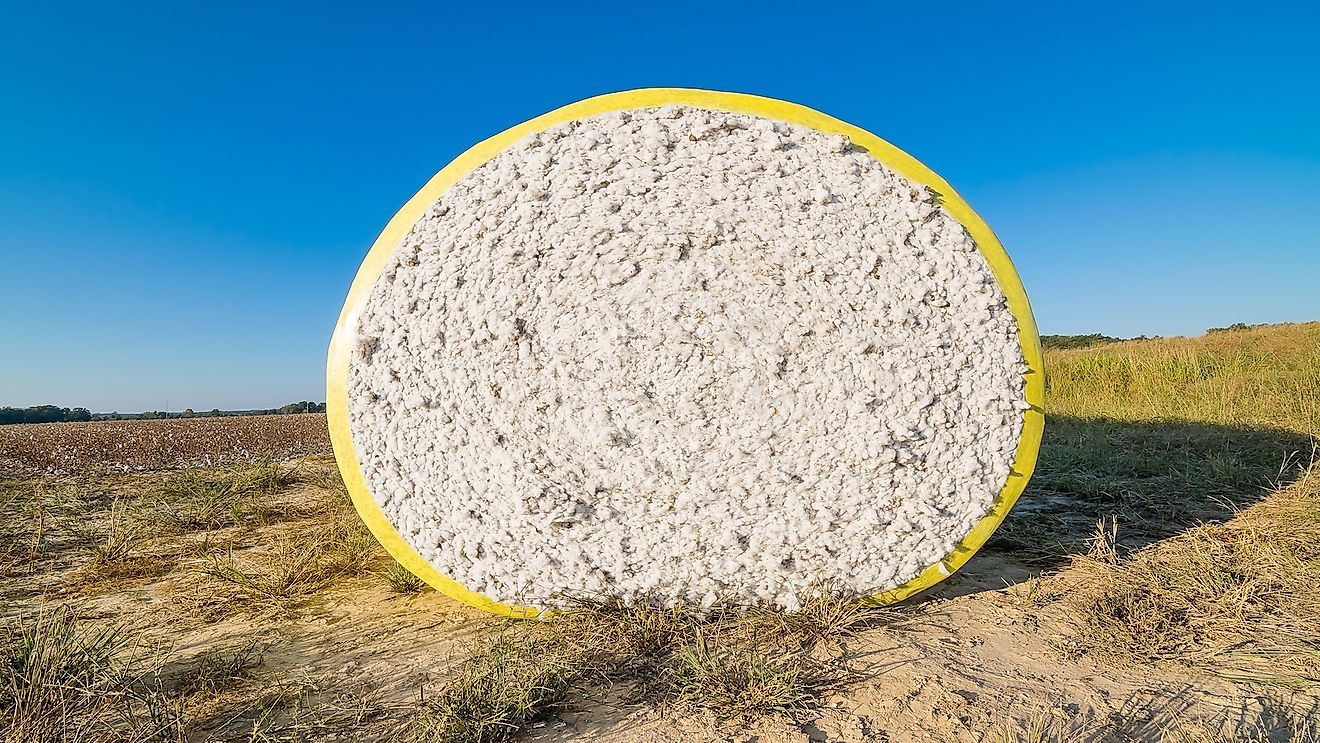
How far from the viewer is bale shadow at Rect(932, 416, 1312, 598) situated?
322 cm

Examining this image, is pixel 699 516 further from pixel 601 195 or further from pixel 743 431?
pixel 601 195

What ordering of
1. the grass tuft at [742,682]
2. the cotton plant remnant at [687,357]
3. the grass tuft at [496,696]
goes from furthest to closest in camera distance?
the cotton plant remnant at [687,357] → the grass tuft at [742,682] → the grass tuft at [496,696]

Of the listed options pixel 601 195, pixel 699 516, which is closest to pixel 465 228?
pixel 601 195

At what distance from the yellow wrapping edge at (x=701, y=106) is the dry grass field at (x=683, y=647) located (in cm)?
48

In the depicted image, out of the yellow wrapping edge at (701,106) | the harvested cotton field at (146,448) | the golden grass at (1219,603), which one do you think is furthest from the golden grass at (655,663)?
the harvested cotton field at (146,448)

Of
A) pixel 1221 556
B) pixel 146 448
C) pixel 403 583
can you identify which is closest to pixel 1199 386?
pixel 1221 556

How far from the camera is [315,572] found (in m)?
2.99

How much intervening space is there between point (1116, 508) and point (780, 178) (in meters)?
3.34

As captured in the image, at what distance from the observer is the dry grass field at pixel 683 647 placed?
5.57 feet

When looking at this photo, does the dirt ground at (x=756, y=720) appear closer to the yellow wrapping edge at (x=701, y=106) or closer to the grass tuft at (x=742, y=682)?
the grass tuft at (x=742, y=682)

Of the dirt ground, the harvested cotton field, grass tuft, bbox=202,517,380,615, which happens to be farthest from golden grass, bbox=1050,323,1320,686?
the harvested cotton field

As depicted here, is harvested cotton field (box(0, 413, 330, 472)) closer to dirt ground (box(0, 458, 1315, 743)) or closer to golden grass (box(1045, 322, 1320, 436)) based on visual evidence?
dirt ground (box(0, 458, 1315, 743))

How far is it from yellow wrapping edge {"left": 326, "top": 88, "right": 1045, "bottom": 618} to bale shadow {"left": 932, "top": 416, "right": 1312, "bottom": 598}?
86cm

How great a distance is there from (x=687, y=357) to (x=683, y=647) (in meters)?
0.96
